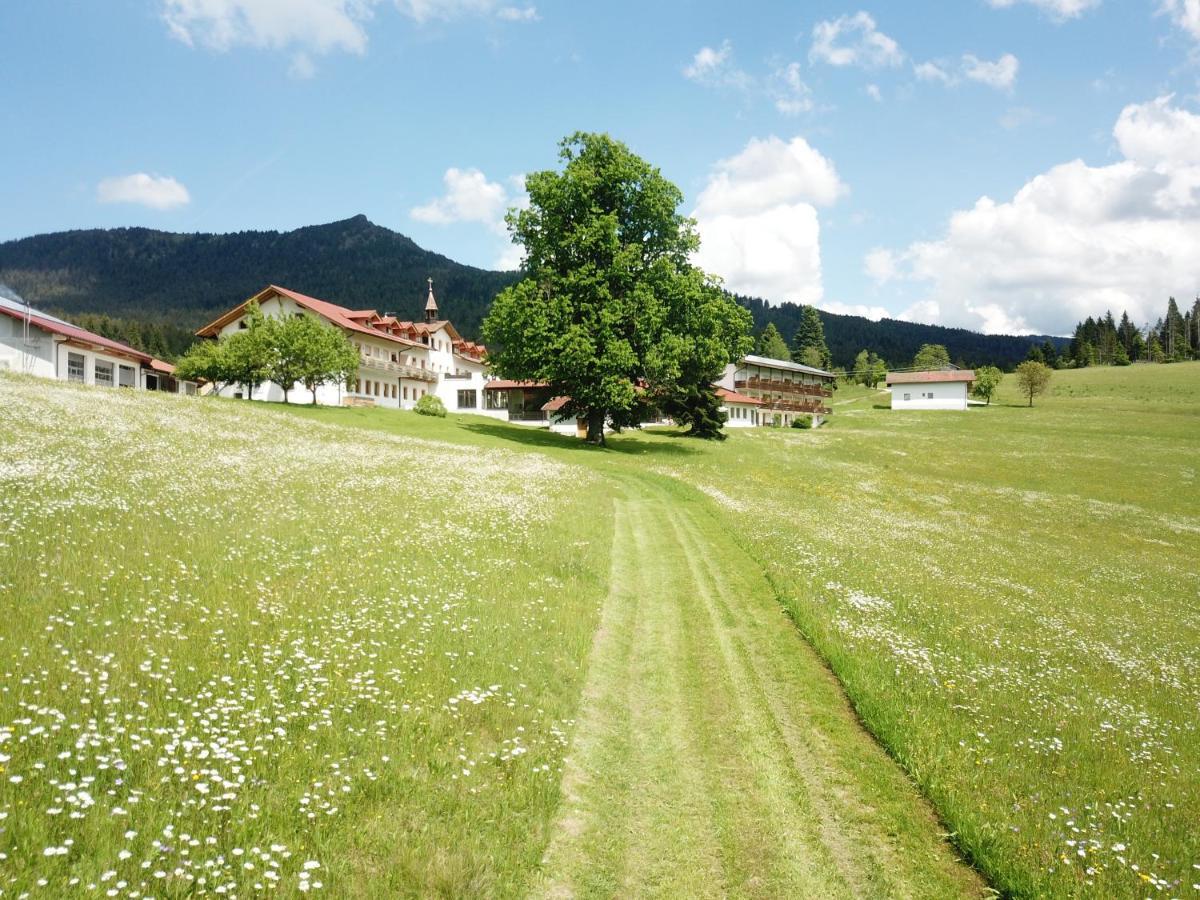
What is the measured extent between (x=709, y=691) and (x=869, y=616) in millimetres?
6164

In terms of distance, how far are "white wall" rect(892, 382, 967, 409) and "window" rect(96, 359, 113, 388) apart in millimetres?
116895

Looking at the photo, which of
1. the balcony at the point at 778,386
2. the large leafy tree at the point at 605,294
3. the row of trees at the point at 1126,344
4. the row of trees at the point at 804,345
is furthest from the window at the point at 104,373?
the row of trees at the point at 1126,344

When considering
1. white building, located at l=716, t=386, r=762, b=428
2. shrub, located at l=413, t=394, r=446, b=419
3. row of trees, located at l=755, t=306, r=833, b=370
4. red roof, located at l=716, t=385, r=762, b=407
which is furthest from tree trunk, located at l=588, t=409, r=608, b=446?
row of trees, located at l=755, t=306, r=833, b=370

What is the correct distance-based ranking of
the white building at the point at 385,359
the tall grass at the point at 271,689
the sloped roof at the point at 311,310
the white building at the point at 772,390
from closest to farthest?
the tall grass at the point at 271,689 → the white building at the point at 385,359 → the sloped roof at the point at 311,310 → the white building at the point at 772,390

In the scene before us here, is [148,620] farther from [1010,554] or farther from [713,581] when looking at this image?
[1010,554]

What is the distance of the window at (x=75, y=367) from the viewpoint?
55.8 metres

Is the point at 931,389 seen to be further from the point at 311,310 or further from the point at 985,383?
the point at 311,310

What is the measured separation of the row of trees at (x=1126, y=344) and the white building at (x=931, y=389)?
304ft

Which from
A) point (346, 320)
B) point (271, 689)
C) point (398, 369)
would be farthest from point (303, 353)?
point (271, 689)

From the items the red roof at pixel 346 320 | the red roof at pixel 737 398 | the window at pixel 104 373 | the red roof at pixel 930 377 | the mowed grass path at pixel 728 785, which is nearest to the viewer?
the mowed grass path at pixel 728 785

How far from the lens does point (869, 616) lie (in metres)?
14.8

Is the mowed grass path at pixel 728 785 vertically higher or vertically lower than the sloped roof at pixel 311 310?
lower

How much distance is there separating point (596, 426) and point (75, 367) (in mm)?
47796

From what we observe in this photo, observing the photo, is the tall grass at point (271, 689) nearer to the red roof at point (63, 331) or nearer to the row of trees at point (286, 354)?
the row of trees at point (286, 354)
